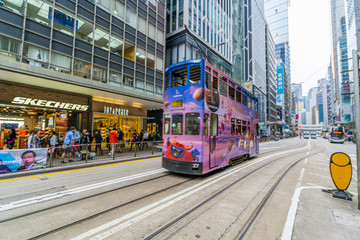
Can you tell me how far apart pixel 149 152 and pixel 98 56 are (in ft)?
29.3

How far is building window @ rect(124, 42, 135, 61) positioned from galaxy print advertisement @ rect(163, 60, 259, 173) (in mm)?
10977

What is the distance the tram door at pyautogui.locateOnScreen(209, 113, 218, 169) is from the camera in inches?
268

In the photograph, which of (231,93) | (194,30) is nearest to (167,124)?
(231,93)

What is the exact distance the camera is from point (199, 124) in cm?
633

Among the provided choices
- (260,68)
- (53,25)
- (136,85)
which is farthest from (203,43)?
(260,68)

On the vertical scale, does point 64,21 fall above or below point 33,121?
above

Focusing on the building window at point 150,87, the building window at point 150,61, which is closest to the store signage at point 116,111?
the building window at point 150,87

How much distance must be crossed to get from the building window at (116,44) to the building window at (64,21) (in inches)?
113

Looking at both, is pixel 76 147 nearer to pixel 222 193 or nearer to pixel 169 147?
pixel 169 147

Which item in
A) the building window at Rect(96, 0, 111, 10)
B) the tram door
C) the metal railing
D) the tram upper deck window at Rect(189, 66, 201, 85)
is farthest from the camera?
the building window at Rect(96, 0, 111, 10)

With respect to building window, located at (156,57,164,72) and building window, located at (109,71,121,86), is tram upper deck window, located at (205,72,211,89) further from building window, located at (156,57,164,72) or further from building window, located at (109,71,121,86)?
building window, located at (156,57,164,72)

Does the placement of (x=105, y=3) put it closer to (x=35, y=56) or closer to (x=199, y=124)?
(x=35, y=56)

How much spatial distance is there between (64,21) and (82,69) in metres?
3.34

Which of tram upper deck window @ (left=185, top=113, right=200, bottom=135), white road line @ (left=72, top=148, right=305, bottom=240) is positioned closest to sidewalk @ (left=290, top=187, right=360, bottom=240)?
white road line @ (left=72, top=148, right=305, bottom=240)
